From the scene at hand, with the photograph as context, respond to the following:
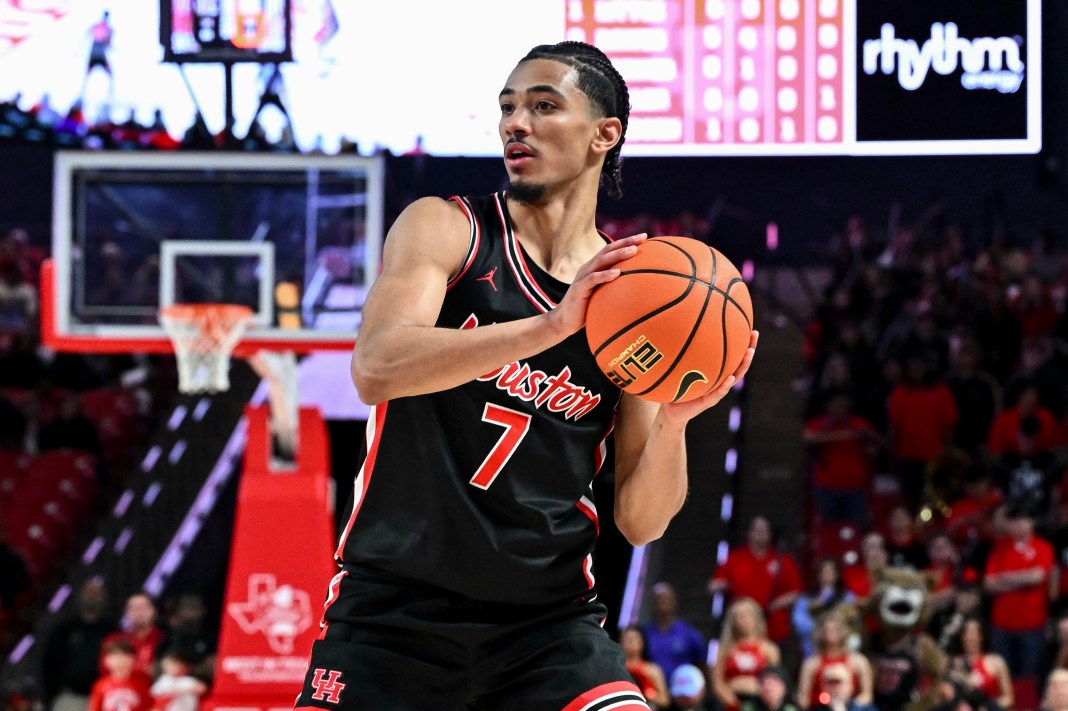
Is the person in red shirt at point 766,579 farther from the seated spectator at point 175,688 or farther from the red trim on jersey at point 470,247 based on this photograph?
the red trim on jersey at point 470,247

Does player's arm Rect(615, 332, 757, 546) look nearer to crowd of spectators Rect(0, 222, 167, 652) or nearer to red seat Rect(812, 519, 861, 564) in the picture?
red seat Rect(812, 519, 861, 564)

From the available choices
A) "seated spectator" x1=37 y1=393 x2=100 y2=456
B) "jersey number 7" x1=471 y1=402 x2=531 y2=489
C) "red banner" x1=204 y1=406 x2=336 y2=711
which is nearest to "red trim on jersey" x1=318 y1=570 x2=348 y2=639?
Result: "jersey number 7" x1=471 y1=402 x2=531 y2=489

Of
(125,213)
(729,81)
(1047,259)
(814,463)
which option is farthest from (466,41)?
(1047,259)

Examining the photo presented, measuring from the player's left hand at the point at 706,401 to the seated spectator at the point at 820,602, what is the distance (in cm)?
727

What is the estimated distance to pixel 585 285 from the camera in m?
3.05

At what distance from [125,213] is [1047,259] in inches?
375

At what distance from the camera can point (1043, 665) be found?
1051 centimetres

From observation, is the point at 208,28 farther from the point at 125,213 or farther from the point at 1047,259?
the point at 1047,259

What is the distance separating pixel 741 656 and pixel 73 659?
14.3 ft

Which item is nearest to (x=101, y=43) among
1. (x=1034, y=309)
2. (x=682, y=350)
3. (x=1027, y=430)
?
(x=1027, y=430)

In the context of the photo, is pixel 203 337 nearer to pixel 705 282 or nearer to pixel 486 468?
pixel 486 468

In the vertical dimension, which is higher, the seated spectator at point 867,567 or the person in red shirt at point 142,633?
the seated spectator at point 867,567

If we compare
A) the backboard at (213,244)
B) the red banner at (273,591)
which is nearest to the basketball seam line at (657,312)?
the backboard at (213,244)

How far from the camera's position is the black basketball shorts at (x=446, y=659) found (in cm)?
A: 339
